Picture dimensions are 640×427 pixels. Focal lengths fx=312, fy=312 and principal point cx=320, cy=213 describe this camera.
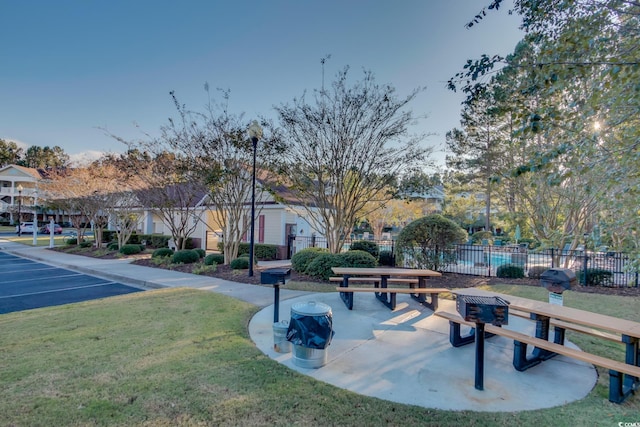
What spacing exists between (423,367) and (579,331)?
6.83 feet

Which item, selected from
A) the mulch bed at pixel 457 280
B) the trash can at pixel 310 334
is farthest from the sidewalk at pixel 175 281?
the trash can at pixel 310 334

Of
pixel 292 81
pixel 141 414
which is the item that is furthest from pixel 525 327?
pixel 292 81

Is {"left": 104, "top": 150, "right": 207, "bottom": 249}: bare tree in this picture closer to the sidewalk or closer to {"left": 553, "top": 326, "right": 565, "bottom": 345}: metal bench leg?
the sidewalk

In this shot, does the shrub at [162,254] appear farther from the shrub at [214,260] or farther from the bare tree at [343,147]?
the bare tree at [343,147]

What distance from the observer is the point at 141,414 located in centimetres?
276

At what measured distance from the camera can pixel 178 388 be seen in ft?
10.5

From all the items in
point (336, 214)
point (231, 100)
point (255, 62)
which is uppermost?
point (255, 62)

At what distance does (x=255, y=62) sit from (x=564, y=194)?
37.2 feet

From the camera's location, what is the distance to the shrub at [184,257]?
13.0 meters

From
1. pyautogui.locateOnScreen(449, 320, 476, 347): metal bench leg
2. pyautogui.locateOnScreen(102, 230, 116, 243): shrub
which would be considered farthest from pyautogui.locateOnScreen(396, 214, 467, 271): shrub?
pyautogui.locateOnScreen(102, 230, 116, 243): shrub

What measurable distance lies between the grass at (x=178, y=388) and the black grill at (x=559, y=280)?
3.06ft

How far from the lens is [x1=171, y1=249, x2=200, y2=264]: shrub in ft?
42.8

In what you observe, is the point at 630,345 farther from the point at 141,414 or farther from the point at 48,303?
the point at 48,303

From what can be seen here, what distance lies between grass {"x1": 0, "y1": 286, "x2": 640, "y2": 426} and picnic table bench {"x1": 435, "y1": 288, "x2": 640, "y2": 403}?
0.25 meters
